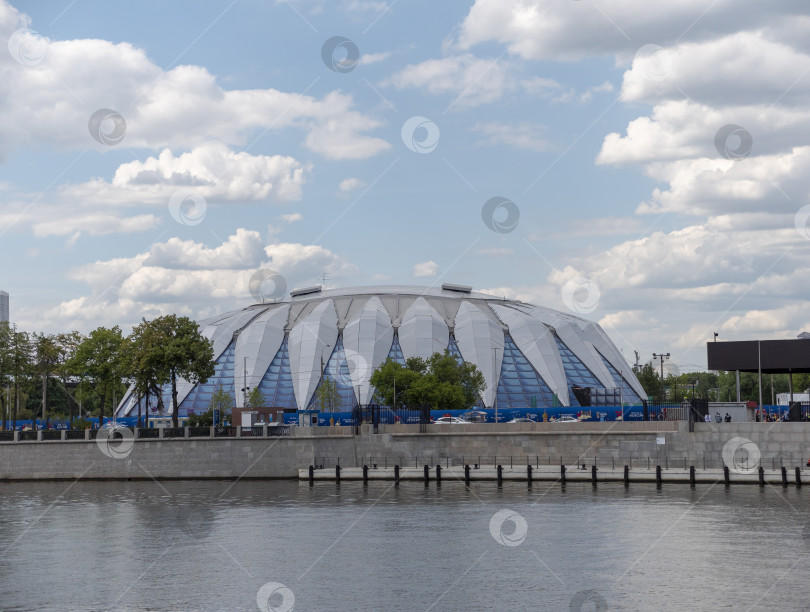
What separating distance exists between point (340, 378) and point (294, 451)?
133ft

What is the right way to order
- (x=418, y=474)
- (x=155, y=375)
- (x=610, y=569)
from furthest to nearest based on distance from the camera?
(x=155, y=375) < (x=418, y=474) < (x=610, y=569)

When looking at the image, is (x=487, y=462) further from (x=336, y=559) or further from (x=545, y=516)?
(x=336, y=559)

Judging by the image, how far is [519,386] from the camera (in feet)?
358

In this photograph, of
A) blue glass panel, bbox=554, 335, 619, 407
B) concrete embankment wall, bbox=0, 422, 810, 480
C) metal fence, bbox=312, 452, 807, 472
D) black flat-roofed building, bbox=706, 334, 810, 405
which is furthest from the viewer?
blue glass panel, bbox=554, 335, 619, 407

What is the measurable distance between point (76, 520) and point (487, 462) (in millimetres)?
27210

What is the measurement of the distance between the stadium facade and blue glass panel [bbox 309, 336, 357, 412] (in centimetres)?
12

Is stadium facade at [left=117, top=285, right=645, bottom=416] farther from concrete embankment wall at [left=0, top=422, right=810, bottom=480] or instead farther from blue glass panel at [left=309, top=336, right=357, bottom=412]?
concrete embankment wall at [left=0, top=422, right=810, bottom=480]

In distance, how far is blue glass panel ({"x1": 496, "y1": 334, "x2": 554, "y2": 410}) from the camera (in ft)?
349

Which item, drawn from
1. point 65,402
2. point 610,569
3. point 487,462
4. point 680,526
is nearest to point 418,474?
point 487,462

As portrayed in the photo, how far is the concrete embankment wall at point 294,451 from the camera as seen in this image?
6562 cm

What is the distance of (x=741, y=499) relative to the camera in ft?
168

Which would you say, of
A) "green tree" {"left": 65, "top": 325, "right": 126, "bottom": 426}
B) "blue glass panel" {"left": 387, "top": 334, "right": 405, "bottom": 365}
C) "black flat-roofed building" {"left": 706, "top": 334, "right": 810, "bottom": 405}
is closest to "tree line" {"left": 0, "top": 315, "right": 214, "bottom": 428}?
"green tree" {"left": 65, "top": 325, "right": 126, "bottom": 426}

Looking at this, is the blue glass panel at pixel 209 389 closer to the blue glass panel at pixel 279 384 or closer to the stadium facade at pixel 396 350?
the stadium facade at pixel 396 350

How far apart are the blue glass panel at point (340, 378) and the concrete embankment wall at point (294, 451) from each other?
3460 cm
